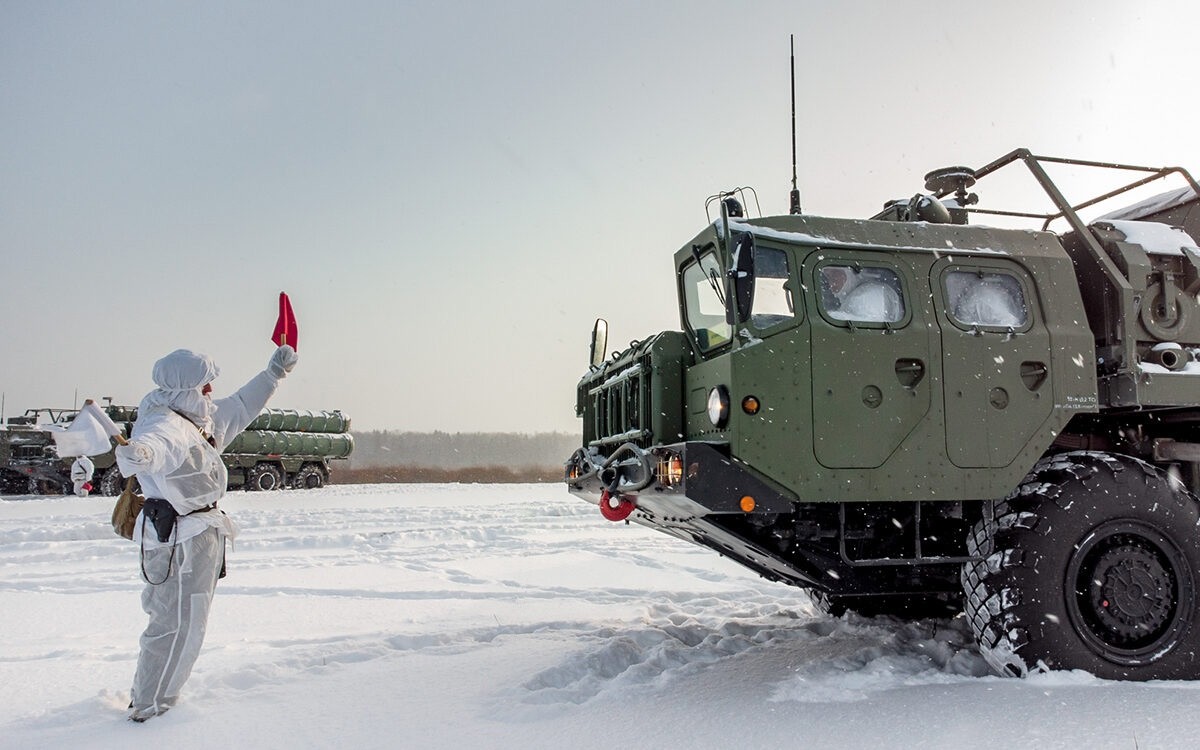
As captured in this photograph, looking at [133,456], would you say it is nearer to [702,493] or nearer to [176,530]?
[176,530]

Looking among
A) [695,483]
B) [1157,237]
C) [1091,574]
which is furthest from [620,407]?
[1157,237]

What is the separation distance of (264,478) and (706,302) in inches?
905

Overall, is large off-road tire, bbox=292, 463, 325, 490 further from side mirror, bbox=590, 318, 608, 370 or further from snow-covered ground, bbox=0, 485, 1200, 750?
side mirror, bbox=590, 318, 608, 370

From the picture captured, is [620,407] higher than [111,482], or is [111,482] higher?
[620,407]

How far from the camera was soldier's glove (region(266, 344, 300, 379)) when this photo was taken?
4828 mm

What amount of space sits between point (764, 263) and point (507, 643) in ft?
9.59

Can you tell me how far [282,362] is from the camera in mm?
4832

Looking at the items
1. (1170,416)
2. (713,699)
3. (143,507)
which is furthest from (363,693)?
(1170,416)

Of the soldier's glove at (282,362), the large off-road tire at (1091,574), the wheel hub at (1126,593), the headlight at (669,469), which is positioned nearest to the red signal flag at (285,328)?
the soldier's glove at (282,362)

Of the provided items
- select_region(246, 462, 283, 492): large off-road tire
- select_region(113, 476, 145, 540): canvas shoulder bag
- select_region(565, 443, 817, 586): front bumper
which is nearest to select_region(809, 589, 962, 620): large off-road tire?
select_region(565, 443, 817, 586): front bumper

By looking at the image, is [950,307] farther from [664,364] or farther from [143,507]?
[143,507]

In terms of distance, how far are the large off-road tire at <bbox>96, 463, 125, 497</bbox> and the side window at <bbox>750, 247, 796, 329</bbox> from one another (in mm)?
20112

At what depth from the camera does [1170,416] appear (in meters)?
5.46

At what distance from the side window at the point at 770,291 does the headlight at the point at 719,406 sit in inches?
16.5
